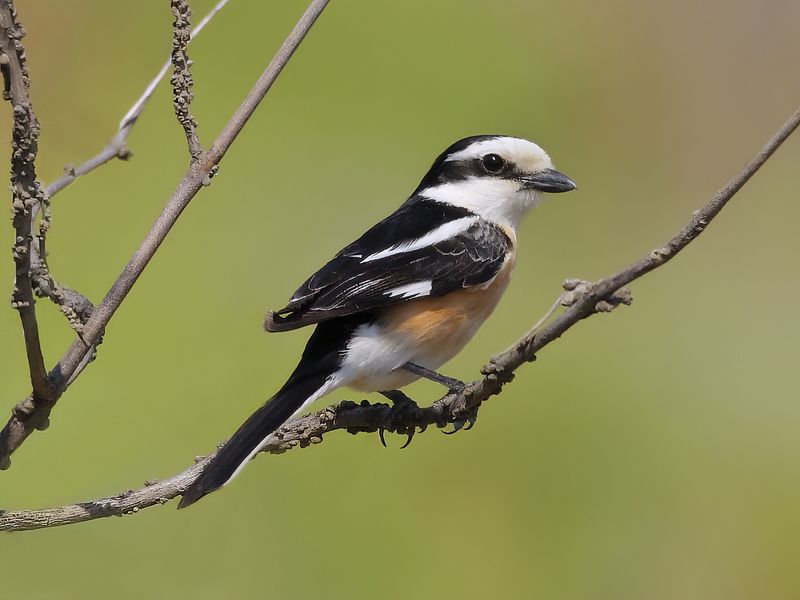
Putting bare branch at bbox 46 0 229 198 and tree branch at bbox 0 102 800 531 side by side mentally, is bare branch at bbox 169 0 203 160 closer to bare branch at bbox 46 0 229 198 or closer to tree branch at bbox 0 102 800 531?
bare branch at bbox 46 0 229 198

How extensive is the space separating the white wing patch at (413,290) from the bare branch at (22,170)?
1129 millimetres

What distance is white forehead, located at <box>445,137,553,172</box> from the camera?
2742 millimetres

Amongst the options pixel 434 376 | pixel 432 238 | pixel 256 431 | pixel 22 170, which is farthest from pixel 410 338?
pixel 22 170

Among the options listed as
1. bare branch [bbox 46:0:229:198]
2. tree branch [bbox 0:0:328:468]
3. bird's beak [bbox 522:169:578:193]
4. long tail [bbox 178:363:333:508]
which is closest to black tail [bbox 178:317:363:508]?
long tail [bbox 178:363:333:508]

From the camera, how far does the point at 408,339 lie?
8.02ft

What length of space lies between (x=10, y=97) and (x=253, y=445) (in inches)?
35.7

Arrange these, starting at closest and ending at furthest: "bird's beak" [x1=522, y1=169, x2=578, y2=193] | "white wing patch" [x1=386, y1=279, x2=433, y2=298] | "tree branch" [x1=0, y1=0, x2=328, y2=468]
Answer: "tree branch" [x1=0, y1=0, x2=328, y2=468], "white wing patch" [x1=386, y1=279, x2=433, y2=298], "bird's beak" [x1=522, y1=169, x2=578, y2=193]

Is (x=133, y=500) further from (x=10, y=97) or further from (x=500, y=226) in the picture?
(x=500, y=226)

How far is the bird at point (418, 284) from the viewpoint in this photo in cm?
228

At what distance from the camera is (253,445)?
1.92m

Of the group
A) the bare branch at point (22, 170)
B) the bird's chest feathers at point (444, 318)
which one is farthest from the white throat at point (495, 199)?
the bare branch at point (22, 170)

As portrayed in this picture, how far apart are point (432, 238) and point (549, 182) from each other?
1.31ft

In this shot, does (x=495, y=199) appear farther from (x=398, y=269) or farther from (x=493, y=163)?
(x=398, y=269)

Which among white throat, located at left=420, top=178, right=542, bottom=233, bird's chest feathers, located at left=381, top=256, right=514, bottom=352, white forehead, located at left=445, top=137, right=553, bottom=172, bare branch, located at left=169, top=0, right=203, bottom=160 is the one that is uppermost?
white forehead, located at left=445, top=137, right=553, bottom=172
